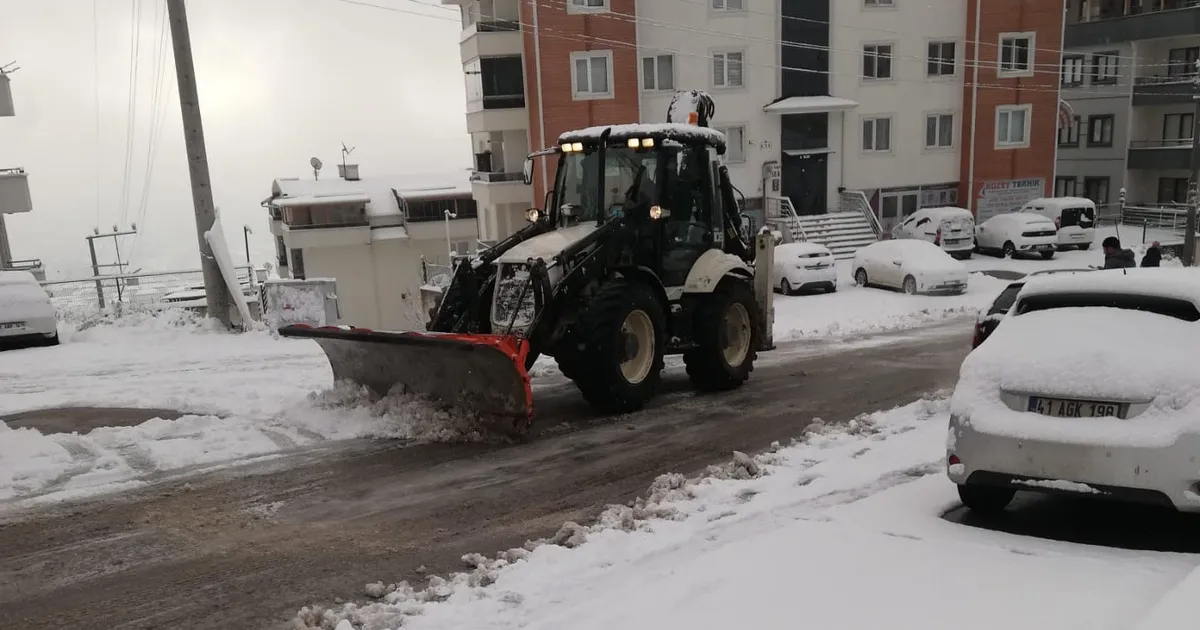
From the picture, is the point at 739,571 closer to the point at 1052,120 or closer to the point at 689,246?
the point at 689,246

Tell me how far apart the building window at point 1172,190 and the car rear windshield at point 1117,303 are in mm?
37865

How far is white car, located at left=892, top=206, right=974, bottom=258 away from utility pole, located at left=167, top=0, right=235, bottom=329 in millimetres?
20333

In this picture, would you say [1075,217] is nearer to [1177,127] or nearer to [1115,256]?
[1177,127]

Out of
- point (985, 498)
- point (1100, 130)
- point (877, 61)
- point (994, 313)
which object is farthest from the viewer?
point (1100, 130)

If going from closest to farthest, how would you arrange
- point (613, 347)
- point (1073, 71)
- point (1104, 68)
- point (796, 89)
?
point (613, 347), point (796, 89), point (1104, 68), point (1073, 71)

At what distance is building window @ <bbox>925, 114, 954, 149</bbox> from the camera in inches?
1241

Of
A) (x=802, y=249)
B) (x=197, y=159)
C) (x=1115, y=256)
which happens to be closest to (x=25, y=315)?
(x=197, y=159)

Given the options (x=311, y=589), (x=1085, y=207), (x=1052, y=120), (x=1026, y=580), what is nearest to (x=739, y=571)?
(x=1026, y=580)

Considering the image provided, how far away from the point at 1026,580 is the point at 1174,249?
1192 inches

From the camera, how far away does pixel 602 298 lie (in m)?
7.91

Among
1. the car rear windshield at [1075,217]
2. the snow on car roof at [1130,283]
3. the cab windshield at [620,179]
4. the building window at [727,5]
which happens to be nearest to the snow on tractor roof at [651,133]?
the cab windshield at [620,179]

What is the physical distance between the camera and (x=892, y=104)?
30875mm

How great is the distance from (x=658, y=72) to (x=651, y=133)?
20.4 metres

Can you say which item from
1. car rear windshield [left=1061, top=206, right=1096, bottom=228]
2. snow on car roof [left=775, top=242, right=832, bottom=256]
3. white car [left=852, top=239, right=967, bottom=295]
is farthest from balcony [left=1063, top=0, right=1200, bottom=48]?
snow on car roof [left=775, top=242, right=832, bottom=256]
